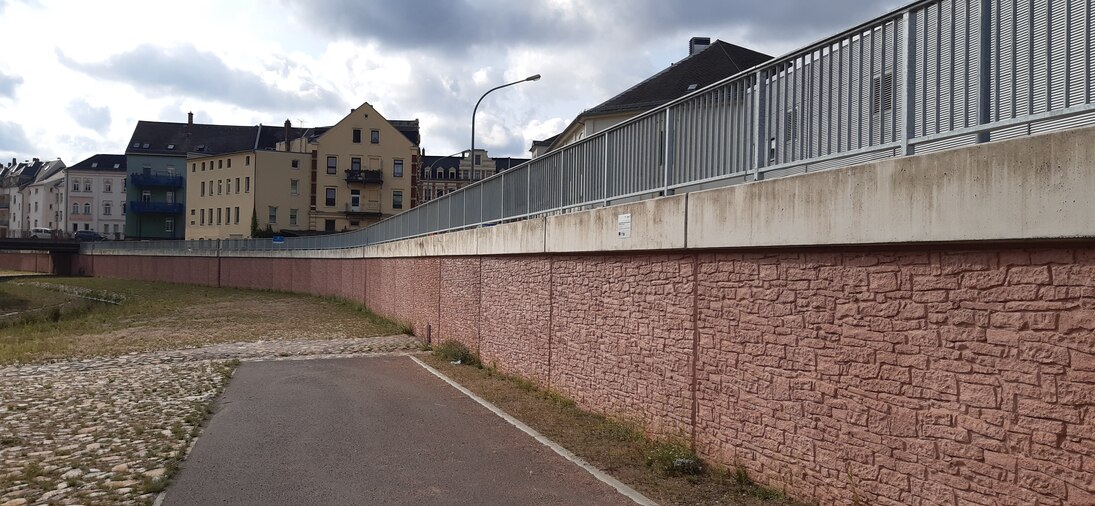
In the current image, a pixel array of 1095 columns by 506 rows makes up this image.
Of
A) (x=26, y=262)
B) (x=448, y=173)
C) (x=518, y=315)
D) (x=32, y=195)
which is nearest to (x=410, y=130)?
(x=448, y=173)

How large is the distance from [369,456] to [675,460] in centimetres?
318

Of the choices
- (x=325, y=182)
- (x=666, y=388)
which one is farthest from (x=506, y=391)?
(x=325, y=182)

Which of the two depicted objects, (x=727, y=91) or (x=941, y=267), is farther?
(x=727, y=91)

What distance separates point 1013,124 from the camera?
514 cm

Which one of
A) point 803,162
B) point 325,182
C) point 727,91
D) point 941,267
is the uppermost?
point 325,182

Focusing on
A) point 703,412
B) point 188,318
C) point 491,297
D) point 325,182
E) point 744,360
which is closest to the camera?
point 744,360

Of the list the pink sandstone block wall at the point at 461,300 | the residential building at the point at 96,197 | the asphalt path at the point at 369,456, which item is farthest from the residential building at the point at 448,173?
the asphalt path at the point at 369,456

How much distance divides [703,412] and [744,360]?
0.91m

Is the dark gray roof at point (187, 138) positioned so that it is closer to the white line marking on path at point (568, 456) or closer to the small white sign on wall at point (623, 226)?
the white line marking on path at point (568, 456)

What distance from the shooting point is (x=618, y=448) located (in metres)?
9.48

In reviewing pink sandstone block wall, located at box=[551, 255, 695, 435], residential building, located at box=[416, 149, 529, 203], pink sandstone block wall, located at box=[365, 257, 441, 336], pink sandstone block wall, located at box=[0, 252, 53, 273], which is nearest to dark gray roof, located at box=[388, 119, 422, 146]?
residential building, located at box=[416, 149, 529, 203]

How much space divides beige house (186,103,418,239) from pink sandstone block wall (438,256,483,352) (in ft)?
216

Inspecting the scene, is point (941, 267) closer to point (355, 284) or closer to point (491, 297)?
point (491, 297)

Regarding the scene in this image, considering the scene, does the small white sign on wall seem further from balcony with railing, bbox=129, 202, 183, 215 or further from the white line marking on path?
balcony with railing, bbox=129, 202, 183, 215
